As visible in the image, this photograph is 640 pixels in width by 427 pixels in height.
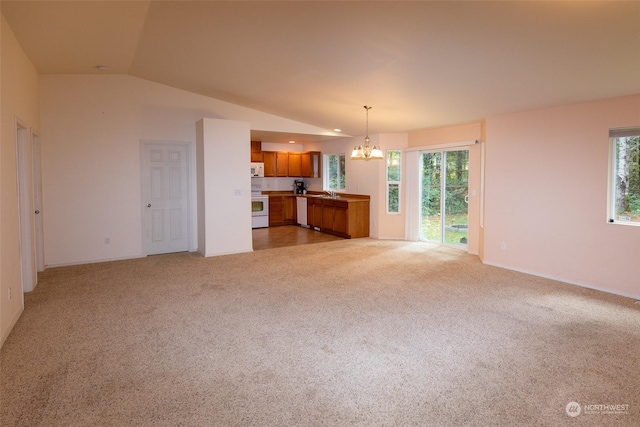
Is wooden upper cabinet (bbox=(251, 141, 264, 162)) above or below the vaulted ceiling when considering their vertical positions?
below

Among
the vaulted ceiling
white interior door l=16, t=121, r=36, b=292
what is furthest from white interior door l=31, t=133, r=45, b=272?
the vaulted ceiling

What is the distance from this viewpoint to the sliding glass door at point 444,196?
7262 mm

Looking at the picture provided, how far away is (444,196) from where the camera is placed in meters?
7.62

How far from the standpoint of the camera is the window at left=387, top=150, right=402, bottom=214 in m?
8.31

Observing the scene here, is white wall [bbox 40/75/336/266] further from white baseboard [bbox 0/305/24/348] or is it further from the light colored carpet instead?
white baseboard [bbox 0/305/24/348]

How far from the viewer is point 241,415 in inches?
89.4

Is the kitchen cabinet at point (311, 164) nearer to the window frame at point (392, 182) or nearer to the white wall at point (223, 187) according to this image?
the window frame at point (392, 182)

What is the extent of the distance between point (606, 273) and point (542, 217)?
3.40 feet

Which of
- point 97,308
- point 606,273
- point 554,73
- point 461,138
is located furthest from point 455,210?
point 97,308

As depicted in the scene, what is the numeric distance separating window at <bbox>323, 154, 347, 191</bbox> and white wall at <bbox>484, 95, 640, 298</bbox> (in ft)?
14.4

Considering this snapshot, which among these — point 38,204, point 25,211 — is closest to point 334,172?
point 38,204

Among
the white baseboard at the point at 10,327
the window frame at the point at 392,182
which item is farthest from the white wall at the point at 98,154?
the window frame at the point at 392,182

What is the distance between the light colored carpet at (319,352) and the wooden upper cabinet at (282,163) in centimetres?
583

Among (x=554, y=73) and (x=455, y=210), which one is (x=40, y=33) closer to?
(x=554, y=73)
